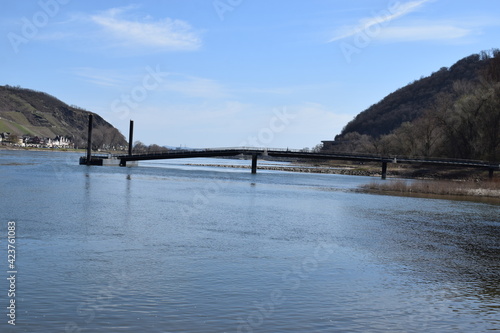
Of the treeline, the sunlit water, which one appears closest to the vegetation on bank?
the treeline

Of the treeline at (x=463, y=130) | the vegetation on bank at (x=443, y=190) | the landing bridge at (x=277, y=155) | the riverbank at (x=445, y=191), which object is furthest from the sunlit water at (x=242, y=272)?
the landing bridge at (x=277, y=155)

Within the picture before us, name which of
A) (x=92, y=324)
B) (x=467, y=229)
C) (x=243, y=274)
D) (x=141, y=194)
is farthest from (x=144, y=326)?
(x=141, y=194)

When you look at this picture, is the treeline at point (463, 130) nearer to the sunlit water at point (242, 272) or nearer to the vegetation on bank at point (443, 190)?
the vegetation on bank at point (443, 190)

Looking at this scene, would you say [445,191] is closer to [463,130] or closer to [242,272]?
[463,130]

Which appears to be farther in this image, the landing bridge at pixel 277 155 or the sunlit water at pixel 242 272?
the landing bridge at pixel 277 155

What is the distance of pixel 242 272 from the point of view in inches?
725

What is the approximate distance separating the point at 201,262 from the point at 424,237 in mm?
15380

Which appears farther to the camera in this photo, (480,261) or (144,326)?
(480,261)

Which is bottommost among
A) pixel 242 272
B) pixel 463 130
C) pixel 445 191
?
pixel 242 272

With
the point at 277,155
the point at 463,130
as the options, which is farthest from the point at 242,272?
the point at 277,155

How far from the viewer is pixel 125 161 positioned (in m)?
127

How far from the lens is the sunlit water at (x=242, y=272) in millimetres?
13188

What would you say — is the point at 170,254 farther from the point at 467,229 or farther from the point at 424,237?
the point at 467,229

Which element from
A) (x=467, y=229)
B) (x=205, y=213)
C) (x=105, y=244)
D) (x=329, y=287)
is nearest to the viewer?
(x=329, y=287)
